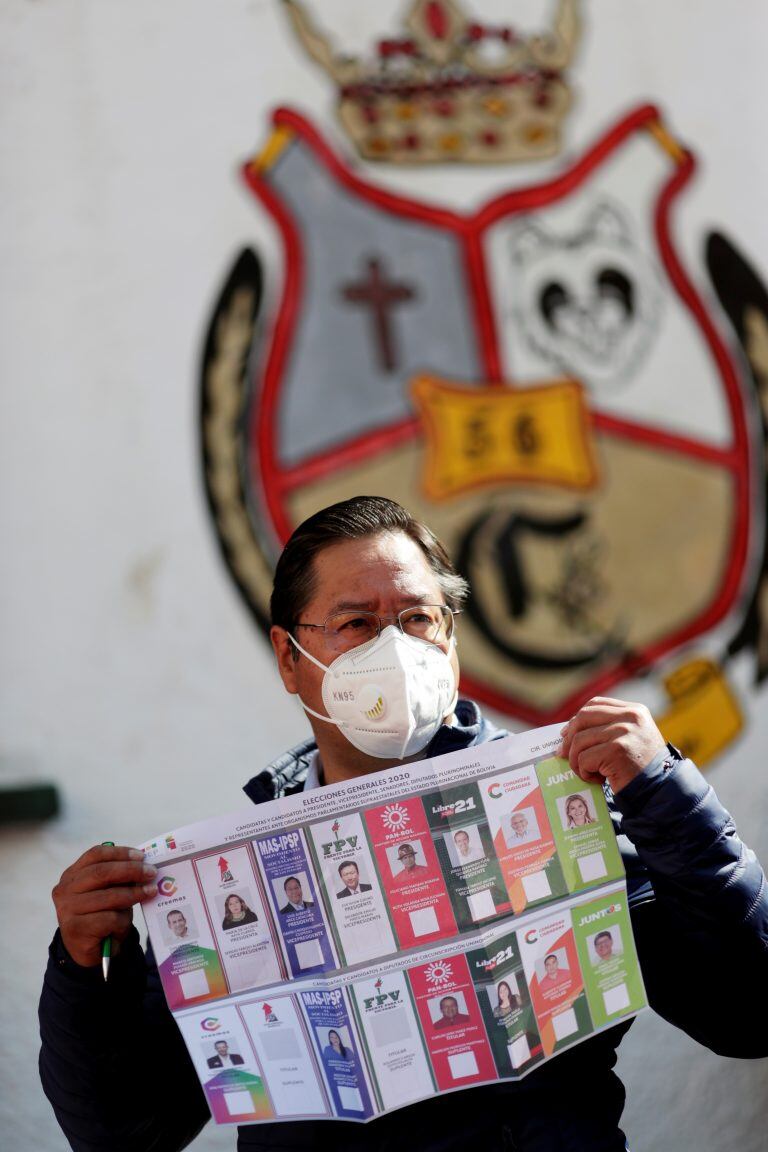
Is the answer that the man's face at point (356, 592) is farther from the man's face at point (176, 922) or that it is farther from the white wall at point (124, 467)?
the white wall at point (124, 467)

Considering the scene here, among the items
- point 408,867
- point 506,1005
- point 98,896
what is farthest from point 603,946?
point 98,896

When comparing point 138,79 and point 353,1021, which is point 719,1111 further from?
point 138,79

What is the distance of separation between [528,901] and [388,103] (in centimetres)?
222

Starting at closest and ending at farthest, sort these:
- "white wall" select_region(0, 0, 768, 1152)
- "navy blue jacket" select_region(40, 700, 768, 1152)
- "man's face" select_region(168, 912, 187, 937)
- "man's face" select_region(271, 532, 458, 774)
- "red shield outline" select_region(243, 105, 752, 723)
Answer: "navy blue jacket" select_region(40, 700, 768, 1152), "man's face" select_region(168, 912, 187, 937), "man's face" select_region(271, 532, 458, 774), "white wall" select_region(0, 0, 768, 1152), "red shield outline" select_region(243, 105, 752, 723)

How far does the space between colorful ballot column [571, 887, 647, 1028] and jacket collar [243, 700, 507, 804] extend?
24 centimetres

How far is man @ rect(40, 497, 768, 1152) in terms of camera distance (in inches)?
54.7

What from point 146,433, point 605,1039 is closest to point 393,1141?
point 605,1039

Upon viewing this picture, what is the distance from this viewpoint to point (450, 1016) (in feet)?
4.67

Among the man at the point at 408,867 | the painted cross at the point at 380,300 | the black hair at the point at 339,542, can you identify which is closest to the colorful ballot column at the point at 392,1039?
the man at the point at 408,867

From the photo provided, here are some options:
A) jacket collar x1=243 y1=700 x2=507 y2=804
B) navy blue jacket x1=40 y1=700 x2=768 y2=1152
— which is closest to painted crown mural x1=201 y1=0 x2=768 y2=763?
jacket collar x1=243 y1=700 x2=507 y2=804

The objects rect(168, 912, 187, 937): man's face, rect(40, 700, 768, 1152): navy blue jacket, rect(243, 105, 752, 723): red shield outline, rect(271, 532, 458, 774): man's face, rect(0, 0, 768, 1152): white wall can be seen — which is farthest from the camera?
rect(243, 105, 752, 723): red shield outline

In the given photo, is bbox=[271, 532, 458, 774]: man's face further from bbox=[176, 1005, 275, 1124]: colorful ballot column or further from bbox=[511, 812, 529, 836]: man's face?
bbox=[176, 1005, 275, 1124]: colorful ballot column

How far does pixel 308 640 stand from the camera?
1.63m

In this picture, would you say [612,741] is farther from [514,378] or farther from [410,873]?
[514,378]
